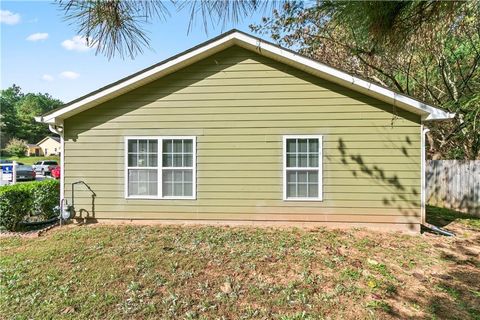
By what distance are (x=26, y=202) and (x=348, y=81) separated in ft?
26.4

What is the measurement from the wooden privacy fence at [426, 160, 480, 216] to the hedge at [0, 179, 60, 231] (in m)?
Result: 12.2

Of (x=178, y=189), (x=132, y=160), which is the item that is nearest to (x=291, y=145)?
(x=178, y=189)

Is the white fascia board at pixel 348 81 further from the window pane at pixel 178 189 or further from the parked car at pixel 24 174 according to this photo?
the parked car at pixel 24 174

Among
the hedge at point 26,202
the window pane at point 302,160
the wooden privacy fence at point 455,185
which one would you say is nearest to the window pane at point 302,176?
the window pane at point 302,160

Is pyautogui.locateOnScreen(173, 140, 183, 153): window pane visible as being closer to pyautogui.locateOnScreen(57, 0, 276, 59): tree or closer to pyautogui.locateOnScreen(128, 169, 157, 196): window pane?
pyautogui.locateOnScreen(128, 169, 157, 196): window pane

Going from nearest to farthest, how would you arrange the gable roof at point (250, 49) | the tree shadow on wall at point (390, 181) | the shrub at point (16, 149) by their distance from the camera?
1. the gable roof at point (250, 49)
2. the tree shadow on wall at point (390, 181)
3. the shrub at point (16, 149)

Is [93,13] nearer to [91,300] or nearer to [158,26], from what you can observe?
[158,26]

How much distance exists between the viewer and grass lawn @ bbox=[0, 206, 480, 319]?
3.60 m

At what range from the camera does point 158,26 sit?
7.61ft

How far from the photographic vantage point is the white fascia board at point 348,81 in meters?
6.37

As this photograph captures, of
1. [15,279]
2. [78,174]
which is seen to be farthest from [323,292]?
[78,174]

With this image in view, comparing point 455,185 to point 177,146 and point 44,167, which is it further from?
point 44,167

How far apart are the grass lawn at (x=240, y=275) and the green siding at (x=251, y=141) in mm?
834

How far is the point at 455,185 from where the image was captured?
1000 cm
